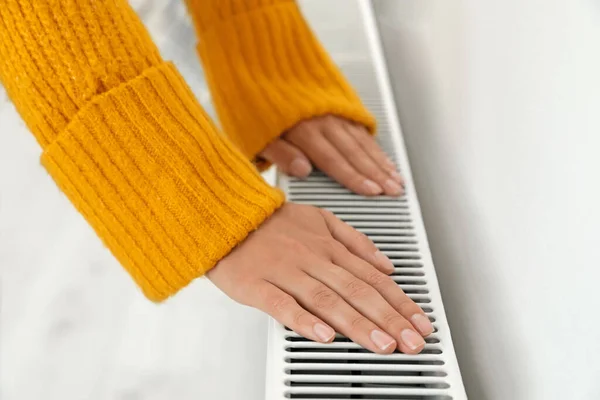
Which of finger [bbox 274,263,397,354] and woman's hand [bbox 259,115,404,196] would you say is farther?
woman's hand [bbox 259,115,404,196]

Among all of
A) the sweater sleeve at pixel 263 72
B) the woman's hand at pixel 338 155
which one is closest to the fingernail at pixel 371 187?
the woman's hand at pixel 338 155

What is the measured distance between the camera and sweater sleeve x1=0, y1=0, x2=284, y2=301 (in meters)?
0.48

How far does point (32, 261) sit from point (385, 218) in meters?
0.48

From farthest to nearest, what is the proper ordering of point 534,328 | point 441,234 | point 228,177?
point 441,234
point 228,177
point 534,328

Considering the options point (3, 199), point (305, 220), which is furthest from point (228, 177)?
point (3, 199)

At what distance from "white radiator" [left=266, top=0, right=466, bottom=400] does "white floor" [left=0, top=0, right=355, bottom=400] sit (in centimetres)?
16

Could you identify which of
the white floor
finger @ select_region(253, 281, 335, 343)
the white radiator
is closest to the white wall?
the white radiator

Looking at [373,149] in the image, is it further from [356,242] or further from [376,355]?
[376,355]

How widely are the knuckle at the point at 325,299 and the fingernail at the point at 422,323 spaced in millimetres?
69

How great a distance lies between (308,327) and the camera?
1.58ft

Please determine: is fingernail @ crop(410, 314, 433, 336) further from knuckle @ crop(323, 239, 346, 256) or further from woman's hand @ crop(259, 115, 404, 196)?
woman's hand @ crop(259, 115, 404, 196)

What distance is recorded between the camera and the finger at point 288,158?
694 millimetres

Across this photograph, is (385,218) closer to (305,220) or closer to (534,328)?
(305,220)

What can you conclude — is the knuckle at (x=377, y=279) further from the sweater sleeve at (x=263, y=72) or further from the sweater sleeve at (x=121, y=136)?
the sweater sleeve at (x=263, y=72)
